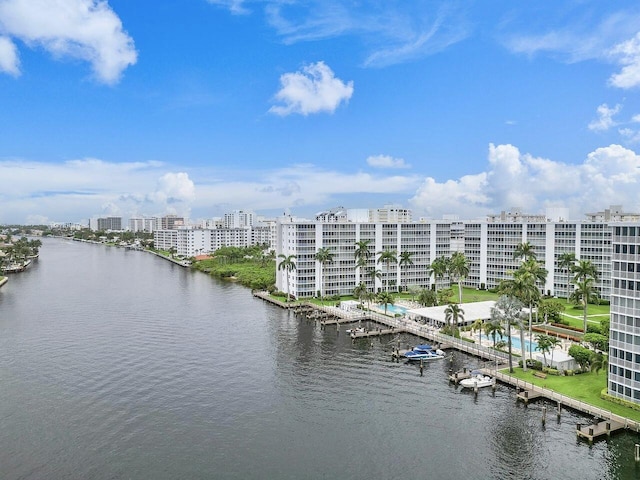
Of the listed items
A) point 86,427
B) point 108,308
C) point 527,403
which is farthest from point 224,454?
point 108,308

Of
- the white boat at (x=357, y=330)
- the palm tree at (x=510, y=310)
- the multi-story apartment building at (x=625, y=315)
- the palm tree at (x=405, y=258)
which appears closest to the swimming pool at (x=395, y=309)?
the white boat at (x=357, y=330)

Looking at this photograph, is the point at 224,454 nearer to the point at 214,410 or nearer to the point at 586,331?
the point at 214,410

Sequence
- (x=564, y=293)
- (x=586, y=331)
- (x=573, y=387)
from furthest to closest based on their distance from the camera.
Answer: (x=564, y=293)
(x=586, y=331)
(x=573, y=387)

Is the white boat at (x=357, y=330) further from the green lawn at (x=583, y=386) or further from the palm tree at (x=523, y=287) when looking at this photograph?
the palm tree at (x=523, y=287)

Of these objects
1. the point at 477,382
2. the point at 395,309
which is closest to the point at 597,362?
the point at 477,382

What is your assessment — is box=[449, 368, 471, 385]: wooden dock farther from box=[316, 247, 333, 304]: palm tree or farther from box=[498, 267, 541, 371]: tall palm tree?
box=[316, 247, 333, 304]: palm tree

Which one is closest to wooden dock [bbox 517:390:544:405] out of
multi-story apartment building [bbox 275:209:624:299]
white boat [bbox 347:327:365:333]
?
white boat [bbox 347:327:365:333]
